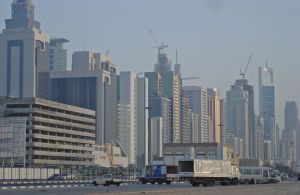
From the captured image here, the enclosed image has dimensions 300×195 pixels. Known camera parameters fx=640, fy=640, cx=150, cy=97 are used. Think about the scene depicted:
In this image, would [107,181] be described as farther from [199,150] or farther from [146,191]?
[199,150]

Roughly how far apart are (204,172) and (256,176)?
68.4 feet

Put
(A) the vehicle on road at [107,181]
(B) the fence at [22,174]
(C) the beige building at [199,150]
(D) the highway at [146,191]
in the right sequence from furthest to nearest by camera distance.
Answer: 1. (C) the beige building at [199,150]
2. (B) the fence at [22,174]
3. (A) the vehicle on road at [107,181]
4. (D) the highway at [146,191]

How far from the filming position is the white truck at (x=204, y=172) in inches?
2857

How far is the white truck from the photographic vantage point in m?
72.6

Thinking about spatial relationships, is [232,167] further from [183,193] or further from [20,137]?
[20,137]

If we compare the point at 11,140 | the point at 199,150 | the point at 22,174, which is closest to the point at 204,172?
the point at 22,174

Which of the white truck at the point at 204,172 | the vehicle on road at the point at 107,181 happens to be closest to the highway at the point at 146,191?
the white truck at the point at 204,172

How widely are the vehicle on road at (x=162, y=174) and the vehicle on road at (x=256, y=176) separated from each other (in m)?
10.2

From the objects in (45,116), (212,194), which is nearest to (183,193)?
(212,194)

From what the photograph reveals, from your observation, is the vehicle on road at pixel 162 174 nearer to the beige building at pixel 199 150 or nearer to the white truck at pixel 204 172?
the white truck at pixel 204 172

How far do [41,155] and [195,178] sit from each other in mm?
120134

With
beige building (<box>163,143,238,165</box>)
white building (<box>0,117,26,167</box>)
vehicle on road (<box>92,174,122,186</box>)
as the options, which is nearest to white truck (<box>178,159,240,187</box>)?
vehicle on road (<box>92,174,122,186</box>)

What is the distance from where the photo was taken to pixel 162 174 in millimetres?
82875

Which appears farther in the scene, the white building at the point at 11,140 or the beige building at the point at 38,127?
the beige building at the point at 38,127
